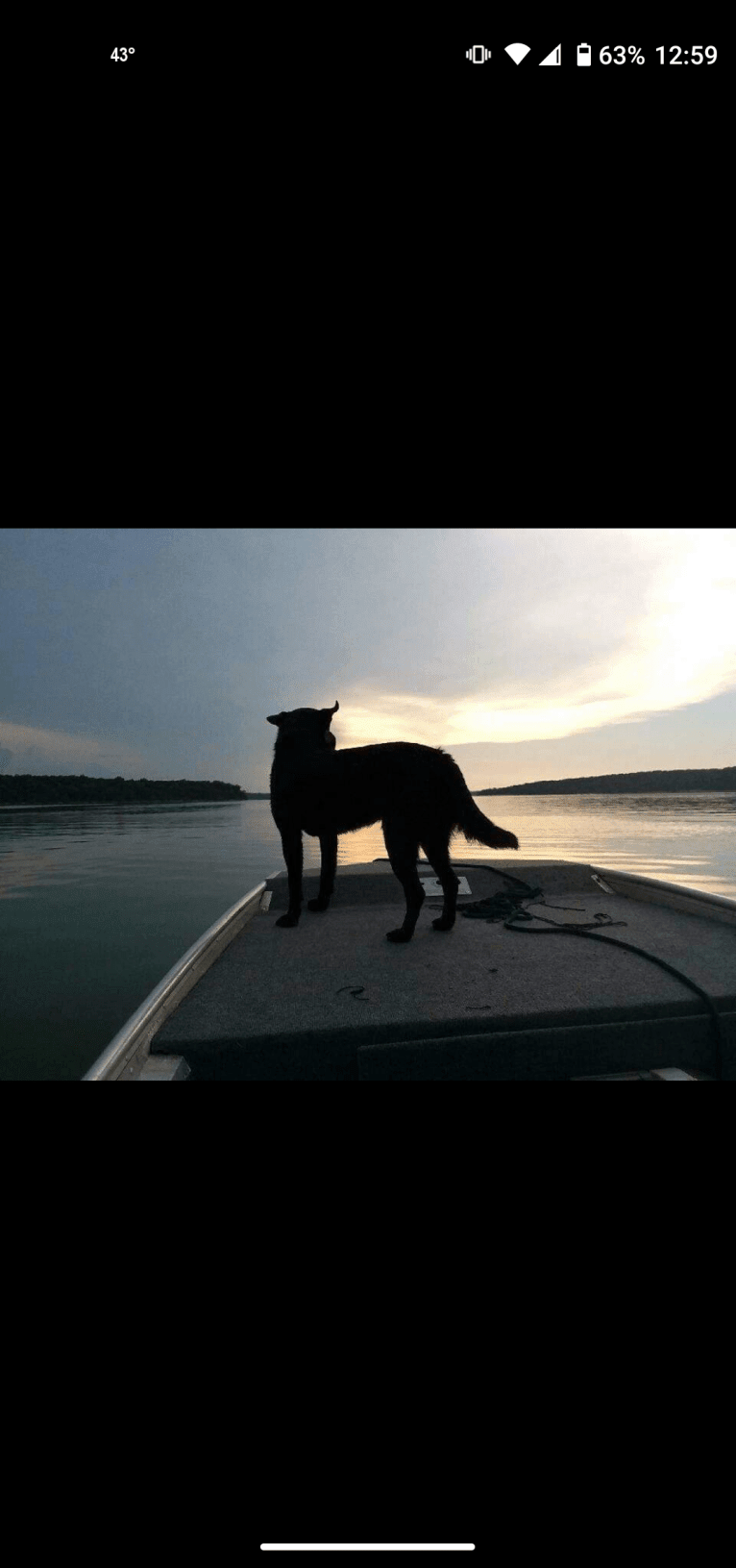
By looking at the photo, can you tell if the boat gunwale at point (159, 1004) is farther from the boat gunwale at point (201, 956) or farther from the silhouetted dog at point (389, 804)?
the silhouetted dog at point (389, 804)

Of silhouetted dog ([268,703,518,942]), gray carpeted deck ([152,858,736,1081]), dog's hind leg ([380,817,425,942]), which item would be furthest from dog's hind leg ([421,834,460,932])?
gray carpeted deck ([152,858,736,1081])

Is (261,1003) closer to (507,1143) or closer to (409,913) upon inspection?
(409,913)

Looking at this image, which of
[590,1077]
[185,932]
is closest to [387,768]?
[590,1077]

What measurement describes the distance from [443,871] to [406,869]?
308 millimetres

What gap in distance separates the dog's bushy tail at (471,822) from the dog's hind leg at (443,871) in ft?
0.50

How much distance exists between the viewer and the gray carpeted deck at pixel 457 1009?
5.56 ft

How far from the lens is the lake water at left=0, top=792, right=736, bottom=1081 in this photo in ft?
14.7

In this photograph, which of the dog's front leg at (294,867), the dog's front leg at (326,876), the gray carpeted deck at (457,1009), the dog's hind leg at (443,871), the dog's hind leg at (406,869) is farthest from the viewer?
the dog's front leg at (326,876)

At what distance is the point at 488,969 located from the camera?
→ 2.28 m
